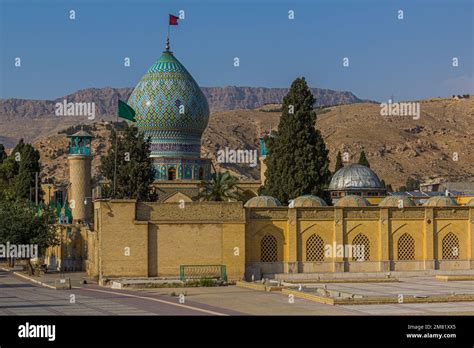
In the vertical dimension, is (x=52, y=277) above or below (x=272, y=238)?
below

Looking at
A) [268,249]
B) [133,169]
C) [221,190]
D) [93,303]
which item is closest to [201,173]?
[133,169]

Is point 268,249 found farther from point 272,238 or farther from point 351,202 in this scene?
point 351,202

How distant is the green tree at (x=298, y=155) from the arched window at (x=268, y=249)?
298 inches

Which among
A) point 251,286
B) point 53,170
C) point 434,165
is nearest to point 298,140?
point 251,286

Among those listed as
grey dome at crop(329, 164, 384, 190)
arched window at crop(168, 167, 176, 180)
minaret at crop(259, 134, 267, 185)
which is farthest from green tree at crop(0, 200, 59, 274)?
grey dome at crop(329, 164, 384, 190)

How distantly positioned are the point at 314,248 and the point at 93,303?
15.8 metres

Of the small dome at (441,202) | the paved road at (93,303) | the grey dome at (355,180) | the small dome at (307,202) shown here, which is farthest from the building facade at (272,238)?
the grey dome at (355,180)

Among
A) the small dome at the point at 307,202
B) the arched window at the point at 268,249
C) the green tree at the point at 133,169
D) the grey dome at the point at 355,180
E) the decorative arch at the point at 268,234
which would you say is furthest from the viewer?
the grey dome at the point at 355,180

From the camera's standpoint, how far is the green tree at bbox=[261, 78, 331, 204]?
164 feet

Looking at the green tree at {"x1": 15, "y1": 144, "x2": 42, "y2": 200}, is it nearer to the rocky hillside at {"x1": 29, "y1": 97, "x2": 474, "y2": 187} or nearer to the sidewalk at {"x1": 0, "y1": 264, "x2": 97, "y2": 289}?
the sidewalk at {"x1": 0, "y1": 264, "x2": 97, "y2": 289}

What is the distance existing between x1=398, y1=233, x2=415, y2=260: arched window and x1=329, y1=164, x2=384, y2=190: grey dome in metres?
7.17

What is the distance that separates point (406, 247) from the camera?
145 ft

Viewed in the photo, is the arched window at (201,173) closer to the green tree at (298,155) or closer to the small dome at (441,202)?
the green tree at (298,155)

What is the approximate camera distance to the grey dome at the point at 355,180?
51.0m
